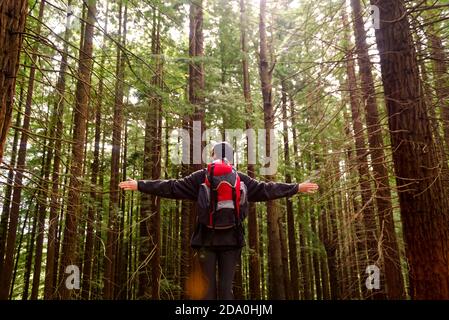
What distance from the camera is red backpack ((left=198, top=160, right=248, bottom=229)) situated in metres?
4.23

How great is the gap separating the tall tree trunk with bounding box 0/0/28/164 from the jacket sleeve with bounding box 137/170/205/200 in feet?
5.64

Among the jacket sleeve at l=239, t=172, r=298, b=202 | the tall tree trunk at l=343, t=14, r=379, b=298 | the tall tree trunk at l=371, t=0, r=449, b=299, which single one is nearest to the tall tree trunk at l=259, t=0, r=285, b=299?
the tall tree trunk at l=343, t=14, r=379, b=298

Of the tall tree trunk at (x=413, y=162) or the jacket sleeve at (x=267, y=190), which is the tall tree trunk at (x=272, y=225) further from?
the tall tree trunk at (x=413, y=162)

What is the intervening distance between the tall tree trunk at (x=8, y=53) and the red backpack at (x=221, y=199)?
2106 mm

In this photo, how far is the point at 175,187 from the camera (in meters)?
4.59

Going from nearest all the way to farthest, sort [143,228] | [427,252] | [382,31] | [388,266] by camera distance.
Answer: [427,252] < [382,31] < [388,266] < [143,228]

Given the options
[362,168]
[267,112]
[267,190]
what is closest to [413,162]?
[267,190]

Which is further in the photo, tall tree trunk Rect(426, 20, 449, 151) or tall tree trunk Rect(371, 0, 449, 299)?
tall tree trunk Rect(426, 20, 449, 151)

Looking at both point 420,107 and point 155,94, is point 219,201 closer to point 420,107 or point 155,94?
point 420,107

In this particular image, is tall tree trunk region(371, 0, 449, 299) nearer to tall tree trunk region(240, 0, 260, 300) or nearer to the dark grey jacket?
the dark grey jacket

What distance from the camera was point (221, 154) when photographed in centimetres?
465
